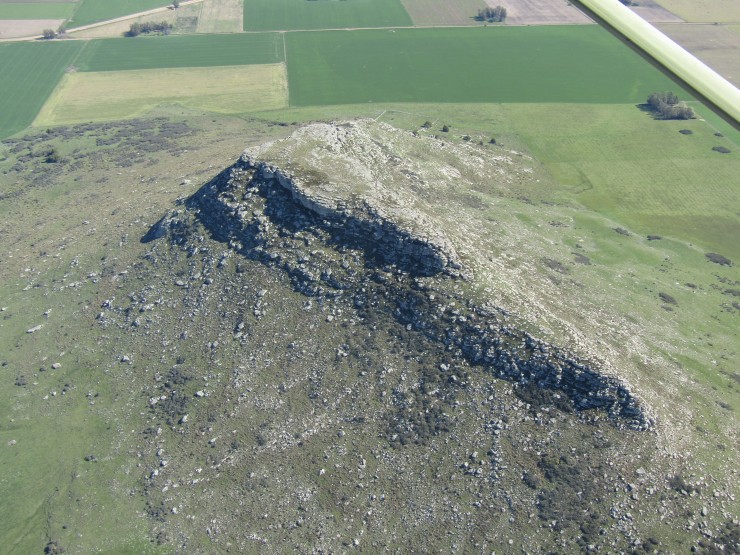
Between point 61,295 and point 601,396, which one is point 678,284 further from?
point 61,295

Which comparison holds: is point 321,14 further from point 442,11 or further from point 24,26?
point 24,26

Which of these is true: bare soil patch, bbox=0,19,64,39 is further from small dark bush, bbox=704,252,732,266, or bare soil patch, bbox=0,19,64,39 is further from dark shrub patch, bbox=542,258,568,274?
small dark bush, bbox=704,252,732,266

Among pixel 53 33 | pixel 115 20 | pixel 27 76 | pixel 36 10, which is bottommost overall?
pixel 27 76

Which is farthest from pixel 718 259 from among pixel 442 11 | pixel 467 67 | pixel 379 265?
pixel 442 11

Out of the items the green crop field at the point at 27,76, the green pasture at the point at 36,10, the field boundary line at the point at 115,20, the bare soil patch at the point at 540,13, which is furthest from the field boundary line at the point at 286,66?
the green pasture at the point at 36,10

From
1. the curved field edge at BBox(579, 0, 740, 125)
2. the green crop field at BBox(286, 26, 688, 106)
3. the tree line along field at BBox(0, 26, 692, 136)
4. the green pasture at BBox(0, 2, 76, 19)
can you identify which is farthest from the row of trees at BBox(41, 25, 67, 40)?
the curved field edge at BBox(579, 0, 740, 125)
